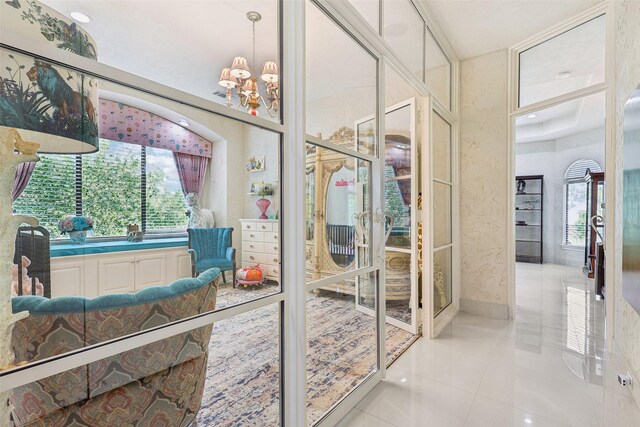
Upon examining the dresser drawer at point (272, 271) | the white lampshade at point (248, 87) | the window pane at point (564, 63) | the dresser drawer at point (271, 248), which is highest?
the window pane at point (564, 63)

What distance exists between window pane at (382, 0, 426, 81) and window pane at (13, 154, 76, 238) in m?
2.14

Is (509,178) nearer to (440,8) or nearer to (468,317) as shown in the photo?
(468,317)

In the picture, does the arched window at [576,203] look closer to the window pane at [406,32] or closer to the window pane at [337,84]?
the window pane at [406,32]

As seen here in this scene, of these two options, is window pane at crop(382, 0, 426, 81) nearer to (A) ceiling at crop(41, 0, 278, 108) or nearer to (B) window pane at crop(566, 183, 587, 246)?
(A) ceiling at crop(41, 0, 278, 108)

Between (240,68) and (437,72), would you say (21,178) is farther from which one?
(437,72)

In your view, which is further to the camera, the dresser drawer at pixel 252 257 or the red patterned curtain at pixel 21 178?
the dresser drawer at pixel 252 257

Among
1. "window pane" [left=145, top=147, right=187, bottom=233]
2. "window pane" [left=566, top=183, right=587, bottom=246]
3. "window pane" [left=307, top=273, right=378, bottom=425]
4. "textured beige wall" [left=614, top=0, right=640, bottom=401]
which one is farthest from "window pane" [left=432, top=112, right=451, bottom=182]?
"window pane" [left=566, top=183, right=587, bottom=246]

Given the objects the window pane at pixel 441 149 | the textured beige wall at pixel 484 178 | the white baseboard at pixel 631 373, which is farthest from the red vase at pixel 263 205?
the textured beige wall at pixel 484 178

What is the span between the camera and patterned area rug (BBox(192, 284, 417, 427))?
3.76 ft

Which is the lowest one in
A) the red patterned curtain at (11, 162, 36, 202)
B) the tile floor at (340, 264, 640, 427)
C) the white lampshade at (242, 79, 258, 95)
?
the tile floor at (340, 264, 640, 427)

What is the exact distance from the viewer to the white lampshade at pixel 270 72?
4.34ft

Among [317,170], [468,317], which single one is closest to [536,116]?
[468,317]

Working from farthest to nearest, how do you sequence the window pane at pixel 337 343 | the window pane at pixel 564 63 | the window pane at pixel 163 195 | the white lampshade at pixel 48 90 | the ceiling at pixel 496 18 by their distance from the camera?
the window pane at pixel 564 63 → the ceiling at pixel 496 18 → the window pane at pixel 337 343 → the window pane at pixel 163 195 → the white lampshade at pixel 48 90

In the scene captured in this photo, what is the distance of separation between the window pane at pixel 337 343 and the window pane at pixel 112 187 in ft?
3.16
